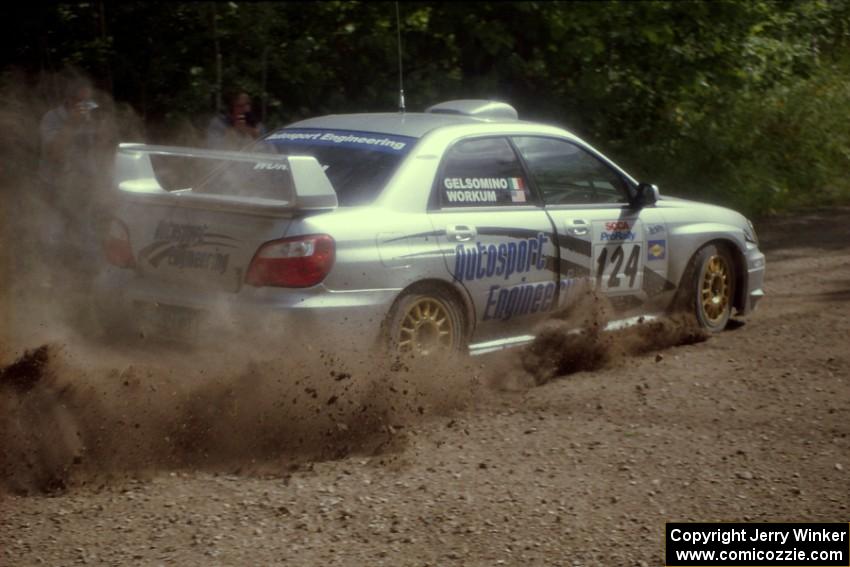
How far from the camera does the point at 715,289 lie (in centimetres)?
878

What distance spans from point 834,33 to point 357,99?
584 cm

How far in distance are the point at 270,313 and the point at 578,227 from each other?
7.54ft

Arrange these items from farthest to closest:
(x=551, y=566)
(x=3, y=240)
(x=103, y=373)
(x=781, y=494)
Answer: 1. (x=3, y=240)
2. (x=103, y=373)
3. (x=781, y=494)
4. (x=551, y=566)

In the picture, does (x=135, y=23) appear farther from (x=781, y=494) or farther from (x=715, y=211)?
(x=781, y=494)

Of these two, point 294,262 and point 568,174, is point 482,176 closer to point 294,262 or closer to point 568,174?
point 568,174

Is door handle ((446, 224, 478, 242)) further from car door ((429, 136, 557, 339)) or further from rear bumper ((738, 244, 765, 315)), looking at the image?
rear bumper ((738, 244, 765, 315))

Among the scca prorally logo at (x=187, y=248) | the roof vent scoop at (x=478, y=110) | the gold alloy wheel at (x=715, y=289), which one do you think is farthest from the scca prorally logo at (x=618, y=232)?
the scca prorally logo at (x=187, y=248)

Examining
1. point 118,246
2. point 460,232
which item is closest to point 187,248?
point 118,246

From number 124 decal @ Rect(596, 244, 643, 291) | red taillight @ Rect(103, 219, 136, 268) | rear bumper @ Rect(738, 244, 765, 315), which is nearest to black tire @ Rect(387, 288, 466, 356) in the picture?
number 124 decal @ Rect(596, 244, 643, 291)

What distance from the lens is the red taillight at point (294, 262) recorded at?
247 inches

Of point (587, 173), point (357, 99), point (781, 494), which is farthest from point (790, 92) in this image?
point (781, 494)

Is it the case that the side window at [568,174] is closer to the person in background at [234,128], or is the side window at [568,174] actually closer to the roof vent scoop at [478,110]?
the roof vent scoop at [478,110]

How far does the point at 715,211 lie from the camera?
8.78 meters

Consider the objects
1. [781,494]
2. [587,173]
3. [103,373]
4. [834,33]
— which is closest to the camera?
[781,494]
